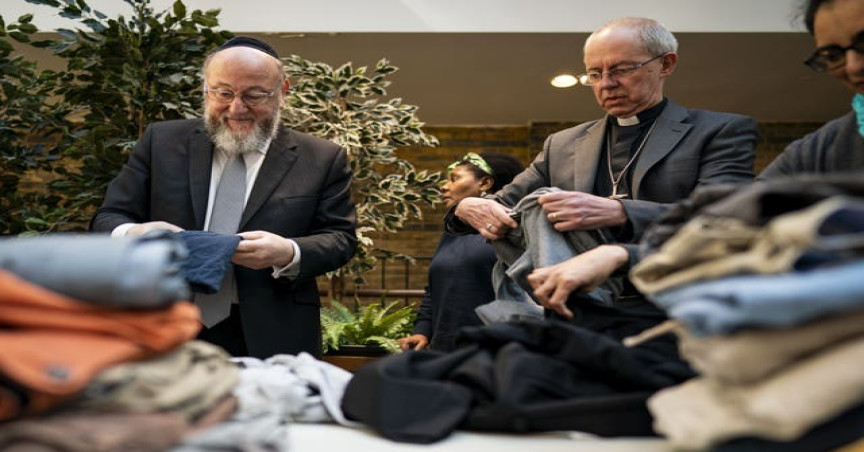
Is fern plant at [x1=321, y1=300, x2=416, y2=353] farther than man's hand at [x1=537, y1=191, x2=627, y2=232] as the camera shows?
Yes

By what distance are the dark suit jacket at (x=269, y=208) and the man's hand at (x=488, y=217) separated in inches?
21.2

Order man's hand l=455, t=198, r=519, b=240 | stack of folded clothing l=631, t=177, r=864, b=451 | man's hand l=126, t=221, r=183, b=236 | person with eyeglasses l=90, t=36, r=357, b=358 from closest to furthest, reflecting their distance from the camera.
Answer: stack of folded clothing l=631, t=177, r=864, b=451 < man's hand l=455, t=198, r=519, b=240 < man's hand l=126, t=221, r=183, b=236 < person with eyeglasses l=90, t=36, r=357, b=358

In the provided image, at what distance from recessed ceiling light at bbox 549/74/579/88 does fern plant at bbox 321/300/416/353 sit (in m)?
3.19

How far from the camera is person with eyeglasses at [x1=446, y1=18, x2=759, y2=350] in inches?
56.2

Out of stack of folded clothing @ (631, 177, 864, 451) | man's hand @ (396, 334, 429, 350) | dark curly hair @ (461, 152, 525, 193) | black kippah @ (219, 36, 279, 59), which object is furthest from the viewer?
dark curly hair @ (461, 152, 525, 193)

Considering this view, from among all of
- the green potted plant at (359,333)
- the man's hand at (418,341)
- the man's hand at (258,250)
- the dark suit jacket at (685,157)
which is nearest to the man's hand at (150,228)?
the man's hand at (258,250)

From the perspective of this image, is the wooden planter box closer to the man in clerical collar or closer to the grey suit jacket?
the man in clerical collar

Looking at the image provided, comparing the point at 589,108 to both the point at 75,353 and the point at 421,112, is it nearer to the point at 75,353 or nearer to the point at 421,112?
the point at 421,112

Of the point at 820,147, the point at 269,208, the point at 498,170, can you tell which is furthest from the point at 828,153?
Result: the point at 498,170

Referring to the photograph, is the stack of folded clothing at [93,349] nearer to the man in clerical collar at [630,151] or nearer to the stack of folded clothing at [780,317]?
the stack of folded clothing at [780,317]

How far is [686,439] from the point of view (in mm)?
740

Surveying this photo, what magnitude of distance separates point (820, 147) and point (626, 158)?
19.7 inches

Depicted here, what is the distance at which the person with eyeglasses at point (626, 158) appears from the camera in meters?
1.43

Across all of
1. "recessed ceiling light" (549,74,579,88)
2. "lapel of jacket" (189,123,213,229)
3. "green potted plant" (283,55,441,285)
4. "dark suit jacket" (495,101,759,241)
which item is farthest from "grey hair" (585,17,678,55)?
"recessed ceiling light" (549,74,579,88)
